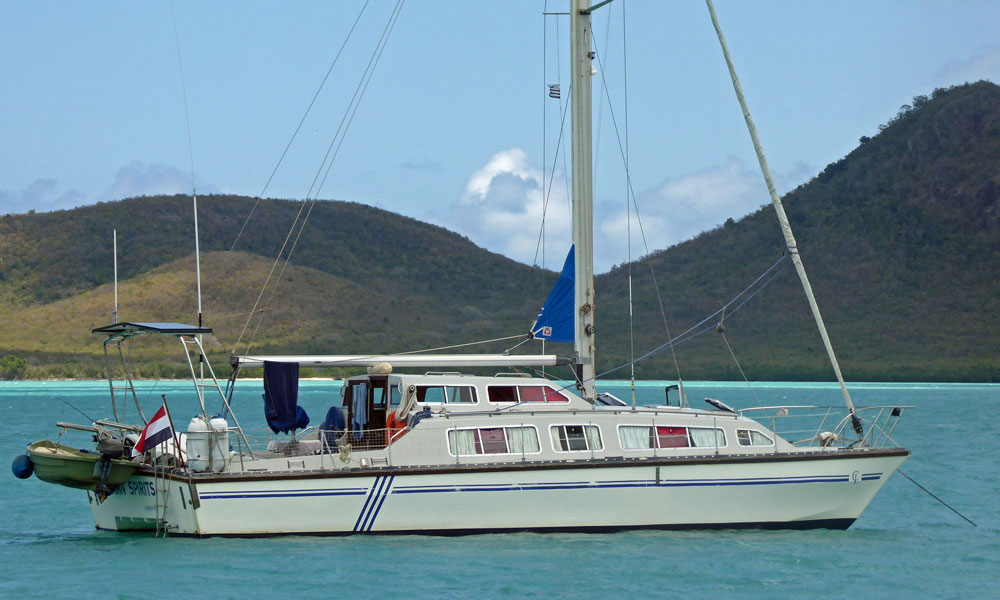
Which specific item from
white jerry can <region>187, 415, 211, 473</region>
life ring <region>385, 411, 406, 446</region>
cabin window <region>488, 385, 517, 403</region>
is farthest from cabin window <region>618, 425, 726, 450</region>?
white jerry can <region>187, 415, 211, 473</region>

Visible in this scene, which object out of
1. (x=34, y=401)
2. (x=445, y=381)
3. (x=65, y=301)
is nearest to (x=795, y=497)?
(x=445, y=381)

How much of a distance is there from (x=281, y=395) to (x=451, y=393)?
3077mm

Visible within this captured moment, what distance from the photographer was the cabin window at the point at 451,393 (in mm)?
21188

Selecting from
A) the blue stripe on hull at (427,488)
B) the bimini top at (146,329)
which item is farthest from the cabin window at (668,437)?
the bimini top at (146,329)

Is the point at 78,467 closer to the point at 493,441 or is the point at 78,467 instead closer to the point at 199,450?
the point at 199,450

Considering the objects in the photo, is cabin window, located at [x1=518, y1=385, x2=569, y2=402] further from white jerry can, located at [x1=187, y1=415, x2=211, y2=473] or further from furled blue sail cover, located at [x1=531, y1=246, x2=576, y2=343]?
white jerry can, located at [x1=187, y1=415, x2=211, y2=473]

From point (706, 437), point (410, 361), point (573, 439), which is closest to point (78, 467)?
point (410, 361)

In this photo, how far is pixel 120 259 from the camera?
149 metres

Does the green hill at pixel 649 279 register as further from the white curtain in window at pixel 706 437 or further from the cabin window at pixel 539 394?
the white curtain in window at pixel 706 437

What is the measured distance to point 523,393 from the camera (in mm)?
21312

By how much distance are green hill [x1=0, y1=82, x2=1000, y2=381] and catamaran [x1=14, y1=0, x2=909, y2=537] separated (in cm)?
8459

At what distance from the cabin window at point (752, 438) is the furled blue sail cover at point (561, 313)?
3.83 meters

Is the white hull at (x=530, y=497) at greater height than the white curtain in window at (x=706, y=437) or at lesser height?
lesser

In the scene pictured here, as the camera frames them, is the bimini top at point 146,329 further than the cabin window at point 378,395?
No
